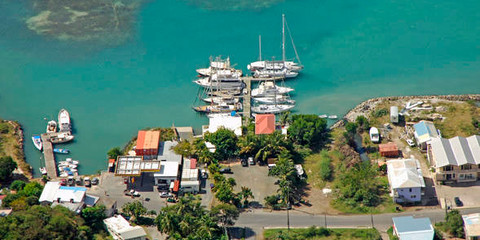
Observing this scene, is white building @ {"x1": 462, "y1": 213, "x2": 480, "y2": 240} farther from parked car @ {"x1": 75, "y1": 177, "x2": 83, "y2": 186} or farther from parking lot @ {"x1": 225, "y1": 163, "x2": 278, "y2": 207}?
parked car @ {"x1": 75, "y1": 177, "x2": 83, "y2": 186}

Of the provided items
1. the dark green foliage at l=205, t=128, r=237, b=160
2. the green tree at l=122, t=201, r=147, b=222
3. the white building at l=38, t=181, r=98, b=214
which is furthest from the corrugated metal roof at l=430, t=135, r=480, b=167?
the white building at l=38, t=181, r=98, b=214

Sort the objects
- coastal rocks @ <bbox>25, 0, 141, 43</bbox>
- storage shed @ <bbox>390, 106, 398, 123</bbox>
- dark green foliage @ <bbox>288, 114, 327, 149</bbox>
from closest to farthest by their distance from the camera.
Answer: dark green foliage @ <bbox>288, 114, 327, 149</bbox>
storage shed @ <bbox>390, 106, 398, 123</bbox>
coastal rocks @ <bbox>25, 0, 141, 43</bbox>

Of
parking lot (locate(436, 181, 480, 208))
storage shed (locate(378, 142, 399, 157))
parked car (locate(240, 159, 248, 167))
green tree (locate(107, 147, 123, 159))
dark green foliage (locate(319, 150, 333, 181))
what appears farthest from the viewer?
green tree (locate(107, 147, 123, 159))

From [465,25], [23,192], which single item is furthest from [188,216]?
[465,25]

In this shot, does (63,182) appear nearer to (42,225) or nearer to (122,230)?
(42,225)

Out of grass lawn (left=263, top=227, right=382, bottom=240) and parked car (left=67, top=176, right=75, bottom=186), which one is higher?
parked car (left=67, top=176, right=75, bottom=186)
